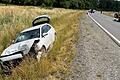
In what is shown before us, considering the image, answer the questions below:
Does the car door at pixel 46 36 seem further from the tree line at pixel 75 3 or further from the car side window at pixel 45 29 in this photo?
the tree line at pixel 75 3

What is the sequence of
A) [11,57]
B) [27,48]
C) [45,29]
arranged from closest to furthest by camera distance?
[11,57], [27,48], [45,29]

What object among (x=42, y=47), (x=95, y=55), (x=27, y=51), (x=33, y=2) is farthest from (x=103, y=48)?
(x=33, y=2)

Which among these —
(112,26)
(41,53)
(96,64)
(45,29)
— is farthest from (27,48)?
(112,26)

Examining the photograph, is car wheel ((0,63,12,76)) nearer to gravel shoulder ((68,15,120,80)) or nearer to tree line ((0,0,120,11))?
gravel shoulder ((68,15,120,80))

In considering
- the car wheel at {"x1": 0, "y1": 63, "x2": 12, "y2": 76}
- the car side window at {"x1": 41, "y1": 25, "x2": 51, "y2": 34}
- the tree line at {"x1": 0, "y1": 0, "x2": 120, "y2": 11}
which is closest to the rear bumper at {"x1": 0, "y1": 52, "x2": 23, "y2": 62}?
the car wheel at {"x1": 0, "y1": 63, "x2": 12, "y2": 76}

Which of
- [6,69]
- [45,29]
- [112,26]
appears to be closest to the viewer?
[6,69]

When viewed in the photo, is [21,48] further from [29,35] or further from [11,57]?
[29,35]

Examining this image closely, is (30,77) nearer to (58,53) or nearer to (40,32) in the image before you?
(58,53)

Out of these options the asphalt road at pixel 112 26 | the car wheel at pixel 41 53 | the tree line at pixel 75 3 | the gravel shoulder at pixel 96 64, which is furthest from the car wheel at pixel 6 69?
the tree line at pixel 75 3

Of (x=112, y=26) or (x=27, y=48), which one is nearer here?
(x=27, y=48)

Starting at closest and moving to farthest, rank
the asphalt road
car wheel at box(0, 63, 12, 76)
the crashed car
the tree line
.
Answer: car wheel at box(0, 63, 12, 76) < the crashed car < the asphalt road < the tree line

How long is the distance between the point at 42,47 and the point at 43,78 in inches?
155

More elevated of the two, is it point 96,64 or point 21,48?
point 21,48

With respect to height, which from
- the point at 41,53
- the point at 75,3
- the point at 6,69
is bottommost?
the point at 75,3
